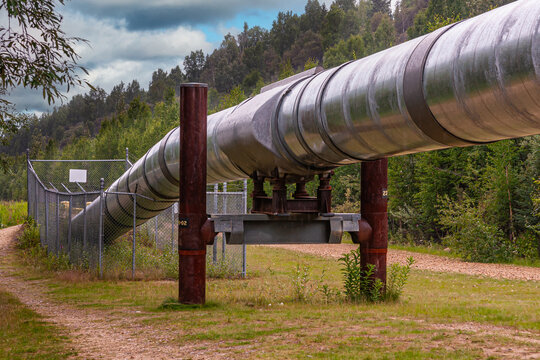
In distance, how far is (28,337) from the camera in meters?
7.61

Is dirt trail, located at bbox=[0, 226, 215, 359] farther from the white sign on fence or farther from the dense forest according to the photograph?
the white sign on fence

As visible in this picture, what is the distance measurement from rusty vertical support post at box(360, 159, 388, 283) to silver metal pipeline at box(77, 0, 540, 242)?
2265 millimetres

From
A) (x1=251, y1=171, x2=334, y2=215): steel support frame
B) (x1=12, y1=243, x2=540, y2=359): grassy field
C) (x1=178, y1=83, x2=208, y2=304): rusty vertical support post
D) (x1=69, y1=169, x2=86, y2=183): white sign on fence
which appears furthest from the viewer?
(x1=69, y1=169, x2=86, y2=183): white sign on fence

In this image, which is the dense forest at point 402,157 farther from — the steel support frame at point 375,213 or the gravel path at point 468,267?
the steel support frame at point 375,213

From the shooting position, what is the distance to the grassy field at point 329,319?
247 inches

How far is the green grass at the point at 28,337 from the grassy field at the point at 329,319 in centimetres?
119

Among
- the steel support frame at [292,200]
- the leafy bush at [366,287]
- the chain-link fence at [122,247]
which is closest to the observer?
the steel support frame at [292,200]

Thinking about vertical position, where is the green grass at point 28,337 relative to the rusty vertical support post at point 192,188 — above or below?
below

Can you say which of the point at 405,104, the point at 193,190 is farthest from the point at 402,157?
the point at 405,104

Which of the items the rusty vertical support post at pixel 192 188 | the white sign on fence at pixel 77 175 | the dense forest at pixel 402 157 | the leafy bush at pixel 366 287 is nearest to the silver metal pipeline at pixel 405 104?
the rusty vertical support post at pixel 192 188

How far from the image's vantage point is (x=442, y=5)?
55344 millimetres

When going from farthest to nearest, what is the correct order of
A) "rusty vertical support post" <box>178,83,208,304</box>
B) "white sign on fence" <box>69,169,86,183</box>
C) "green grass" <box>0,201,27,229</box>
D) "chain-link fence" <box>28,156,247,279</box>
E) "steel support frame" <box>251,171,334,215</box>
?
"green grass" <box>0,201,27,229</box> < "white sign on fence" <box>69,169,86,183</box> < "chain-link fence" <box>28,156,247,279</box> < "rusty vertical support post" <box>178,83,208,304</box> < "steel support frame" <box>251,171,334,215</box>

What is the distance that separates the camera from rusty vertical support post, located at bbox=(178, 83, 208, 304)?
9.16 meters

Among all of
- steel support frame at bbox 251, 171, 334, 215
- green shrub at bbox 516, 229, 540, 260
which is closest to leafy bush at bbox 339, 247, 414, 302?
steel support frame at bbox 251, 171, 334, 215
